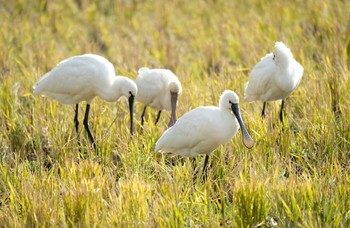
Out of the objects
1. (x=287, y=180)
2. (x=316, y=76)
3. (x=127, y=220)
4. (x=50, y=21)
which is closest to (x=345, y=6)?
(x=316, y=76)

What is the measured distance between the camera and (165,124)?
8.38m

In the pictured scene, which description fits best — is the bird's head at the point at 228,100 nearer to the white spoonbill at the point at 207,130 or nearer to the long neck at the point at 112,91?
the white spoonbill at the point at 207,130

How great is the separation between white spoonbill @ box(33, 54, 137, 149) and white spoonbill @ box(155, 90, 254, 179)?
4.18ft

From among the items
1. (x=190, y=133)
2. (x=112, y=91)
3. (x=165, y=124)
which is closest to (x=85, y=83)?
(x=112, y=91)

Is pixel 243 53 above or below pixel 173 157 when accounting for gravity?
above

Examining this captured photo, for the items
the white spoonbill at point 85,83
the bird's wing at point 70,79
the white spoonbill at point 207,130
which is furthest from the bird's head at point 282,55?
the bird's wing at point 70,79

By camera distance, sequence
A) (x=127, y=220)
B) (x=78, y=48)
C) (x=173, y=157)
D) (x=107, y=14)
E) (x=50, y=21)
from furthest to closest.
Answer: (x=107, y=14) < (x=50, y=21) < (x=78, y=48) < (x=173, y=157) < (x=127, y=220)

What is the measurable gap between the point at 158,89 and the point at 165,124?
1.37ft

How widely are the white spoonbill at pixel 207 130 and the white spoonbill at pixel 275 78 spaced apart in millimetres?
1204

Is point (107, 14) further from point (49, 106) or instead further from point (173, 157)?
point (173, 157)

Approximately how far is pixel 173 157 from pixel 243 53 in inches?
152

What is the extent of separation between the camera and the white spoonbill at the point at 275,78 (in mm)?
7766

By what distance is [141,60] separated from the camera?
11.0 m

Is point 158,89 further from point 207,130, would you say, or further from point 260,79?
point 207,130
